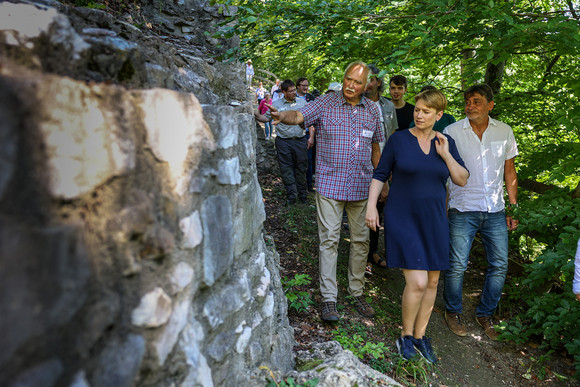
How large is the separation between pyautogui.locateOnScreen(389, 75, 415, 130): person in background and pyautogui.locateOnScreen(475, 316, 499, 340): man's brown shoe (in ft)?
7.35

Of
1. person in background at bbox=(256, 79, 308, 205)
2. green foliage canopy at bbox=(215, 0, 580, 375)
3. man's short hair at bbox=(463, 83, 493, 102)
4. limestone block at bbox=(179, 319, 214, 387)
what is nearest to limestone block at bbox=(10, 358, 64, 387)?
limestone block at bbox=(179, 319, 214, 387)

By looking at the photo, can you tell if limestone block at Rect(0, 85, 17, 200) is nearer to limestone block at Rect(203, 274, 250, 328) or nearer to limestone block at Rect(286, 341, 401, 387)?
limestone block at Rect(203, 274, 250, 328)

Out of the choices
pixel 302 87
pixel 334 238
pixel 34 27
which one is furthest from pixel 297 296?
pixel 302 87

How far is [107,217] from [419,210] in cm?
248

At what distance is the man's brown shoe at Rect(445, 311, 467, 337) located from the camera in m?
3.83

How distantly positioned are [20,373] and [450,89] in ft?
21.9

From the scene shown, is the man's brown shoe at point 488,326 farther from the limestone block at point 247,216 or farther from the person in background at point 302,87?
the person in background at point 302,87

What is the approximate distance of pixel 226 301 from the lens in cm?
176

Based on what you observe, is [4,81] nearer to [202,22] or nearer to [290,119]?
[290,119]

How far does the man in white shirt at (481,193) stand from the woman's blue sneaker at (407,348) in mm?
906

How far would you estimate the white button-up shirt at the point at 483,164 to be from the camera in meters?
3.68

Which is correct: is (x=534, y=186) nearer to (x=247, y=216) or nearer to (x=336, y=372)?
(x=336, y=372)

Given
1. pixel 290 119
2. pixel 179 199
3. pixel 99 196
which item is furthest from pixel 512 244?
pixel 99 196

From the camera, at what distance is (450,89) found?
6.37 meters
